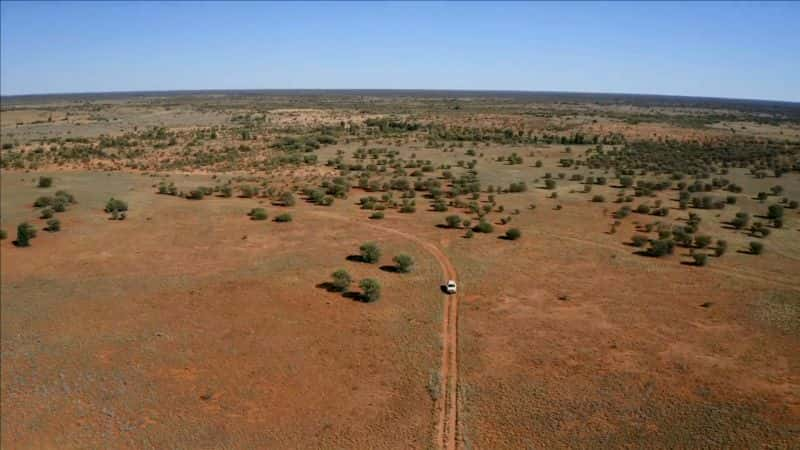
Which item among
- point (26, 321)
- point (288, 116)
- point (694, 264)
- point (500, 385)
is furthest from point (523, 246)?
point (288, 116)

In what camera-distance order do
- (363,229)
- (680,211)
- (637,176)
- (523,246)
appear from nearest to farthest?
(523,246) → (363,229) → (680,211) → (637,176)

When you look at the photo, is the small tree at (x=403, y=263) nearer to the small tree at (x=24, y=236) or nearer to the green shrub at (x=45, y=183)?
the small tree at (x=24, y=236)

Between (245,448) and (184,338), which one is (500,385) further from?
(184,338)

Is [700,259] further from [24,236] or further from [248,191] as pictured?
[24,236]

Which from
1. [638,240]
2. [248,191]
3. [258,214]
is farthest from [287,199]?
[638,240]

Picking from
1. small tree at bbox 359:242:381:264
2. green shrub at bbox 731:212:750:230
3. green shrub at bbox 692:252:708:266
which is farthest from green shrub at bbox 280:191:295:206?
green shrub at bbox 731:212:750:230

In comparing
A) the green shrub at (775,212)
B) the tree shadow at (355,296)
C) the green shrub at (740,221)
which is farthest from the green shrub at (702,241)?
the tree shadow at (355,296)
